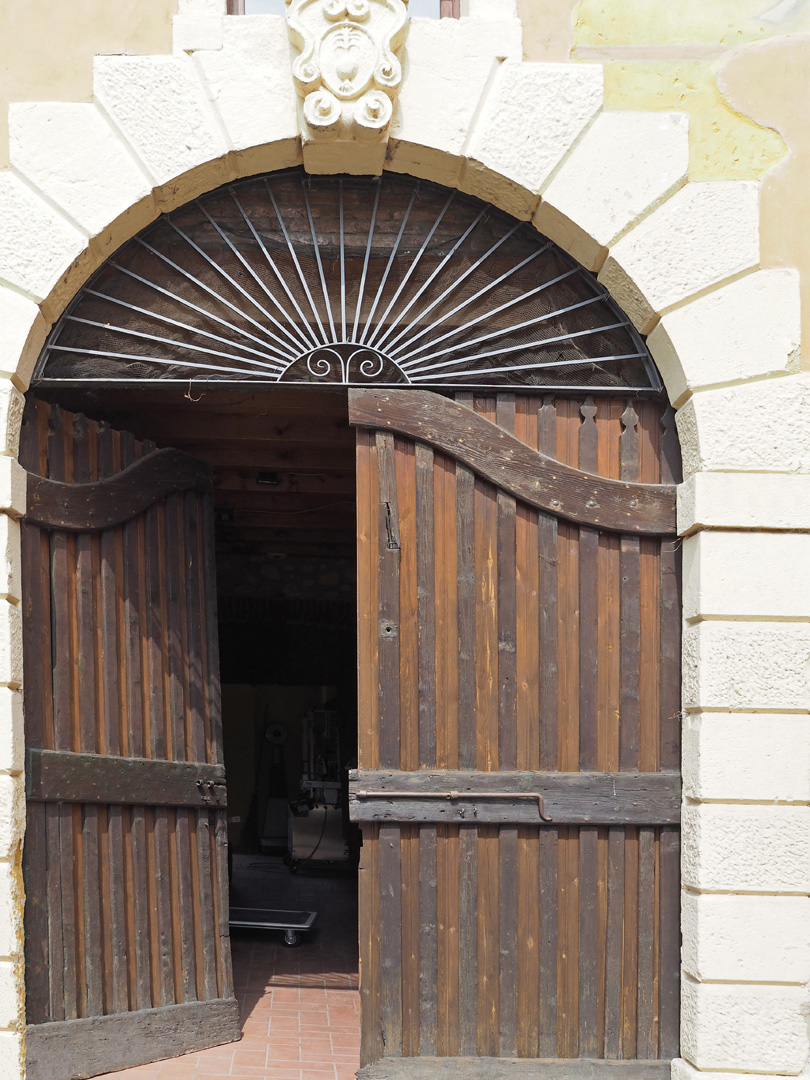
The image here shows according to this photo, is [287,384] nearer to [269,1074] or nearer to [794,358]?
[794,358]

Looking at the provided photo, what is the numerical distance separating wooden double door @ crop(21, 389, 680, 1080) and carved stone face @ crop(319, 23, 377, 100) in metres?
1.13

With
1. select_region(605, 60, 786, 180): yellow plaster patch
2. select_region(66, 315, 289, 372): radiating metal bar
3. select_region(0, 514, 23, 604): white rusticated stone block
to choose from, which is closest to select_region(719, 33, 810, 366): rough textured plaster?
select_region(605, 60, 786, 180): yellow plaster patch

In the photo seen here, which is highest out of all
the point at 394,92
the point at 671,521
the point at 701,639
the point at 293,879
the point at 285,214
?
the point at 394,92

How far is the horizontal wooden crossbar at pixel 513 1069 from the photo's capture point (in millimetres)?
3633

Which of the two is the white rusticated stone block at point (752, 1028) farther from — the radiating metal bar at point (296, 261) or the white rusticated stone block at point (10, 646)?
the radiating metal bar at point (296, 261)

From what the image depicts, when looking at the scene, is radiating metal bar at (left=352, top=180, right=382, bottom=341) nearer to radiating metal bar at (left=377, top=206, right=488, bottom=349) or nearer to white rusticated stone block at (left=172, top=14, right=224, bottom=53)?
radiating metal bar at (left=377, top=206, right=488, bottom=349)

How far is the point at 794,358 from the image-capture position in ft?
11.9

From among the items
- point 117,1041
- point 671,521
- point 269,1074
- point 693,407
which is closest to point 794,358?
point 693,407

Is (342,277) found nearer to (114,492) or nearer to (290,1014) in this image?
(114,492)

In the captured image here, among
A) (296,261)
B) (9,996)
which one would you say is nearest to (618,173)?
(296,261)

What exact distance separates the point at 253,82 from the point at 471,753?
8.81 ft

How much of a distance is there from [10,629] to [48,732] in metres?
0.50

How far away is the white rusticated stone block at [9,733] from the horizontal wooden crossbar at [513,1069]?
173cm

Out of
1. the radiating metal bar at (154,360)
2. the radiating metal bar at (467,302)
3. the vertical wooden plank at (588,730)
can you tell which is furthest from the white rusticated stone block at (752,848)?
the radiating metal bar at (154,360)
